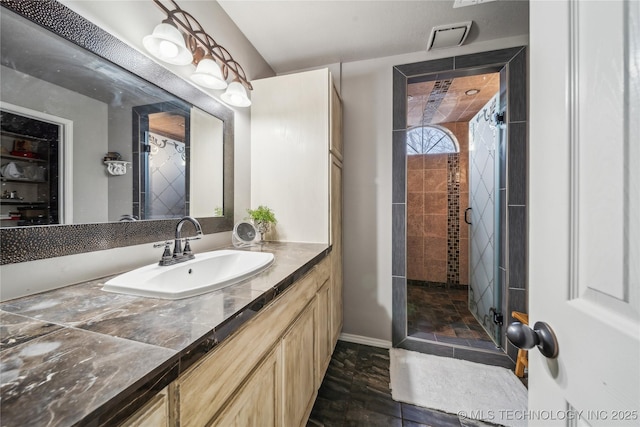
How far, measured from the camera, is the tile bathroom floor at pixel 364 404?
1.28m

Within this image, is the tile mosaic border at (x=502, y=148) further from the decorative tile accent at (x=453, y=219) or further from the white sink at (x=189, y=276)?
the decorative tile accent at (x=453, y=219)

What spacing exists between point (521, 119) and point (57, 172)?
8.39 feet

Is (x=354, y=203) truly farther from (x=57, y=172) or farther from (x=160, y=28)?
(x=57, y=172)

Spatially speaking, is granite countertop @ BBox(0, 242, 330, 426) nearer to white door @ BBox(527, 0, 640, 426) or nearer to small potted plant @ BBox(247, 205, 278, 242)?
white door @ BBox(527, 0, 640, 426)

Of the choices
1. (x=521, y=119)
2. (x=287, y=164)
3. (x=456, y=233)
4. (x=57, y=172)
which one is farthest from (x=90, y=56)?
(x=456, y=233)

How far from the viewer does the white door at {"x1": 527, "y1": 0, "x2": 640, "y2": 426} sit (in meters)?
0.32

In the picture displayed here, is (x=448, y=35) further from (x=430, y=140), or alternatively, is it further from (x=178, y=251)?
(x=178, y=251)

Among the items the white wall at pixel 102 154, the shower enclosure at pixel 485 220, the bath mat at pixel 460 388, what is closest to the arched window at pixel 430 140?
the shower enclosure at pixel 485 220

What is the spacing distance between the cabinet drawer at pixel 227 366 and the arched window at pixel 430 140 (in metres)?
3.17

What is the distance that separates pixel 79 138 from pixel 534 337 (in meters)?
1.42

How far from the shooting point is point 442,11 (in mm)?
1528

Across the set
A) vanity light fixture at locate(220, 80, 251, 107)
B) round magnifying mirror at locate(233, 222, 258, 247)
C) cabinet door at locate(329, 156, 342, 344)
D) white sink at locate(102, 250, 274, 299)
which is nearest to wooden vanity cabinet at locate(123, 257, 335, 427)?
white sink at locate(102, 250, 274, 299)

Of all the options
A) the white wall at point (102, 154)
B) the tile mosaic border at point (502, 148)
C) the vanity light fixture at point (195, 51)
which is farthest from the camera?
the tile mosaic border at point (502, 148)

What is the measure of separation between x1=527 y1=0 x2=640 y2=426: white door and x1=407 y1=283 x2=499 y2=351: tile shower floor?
166 cm
